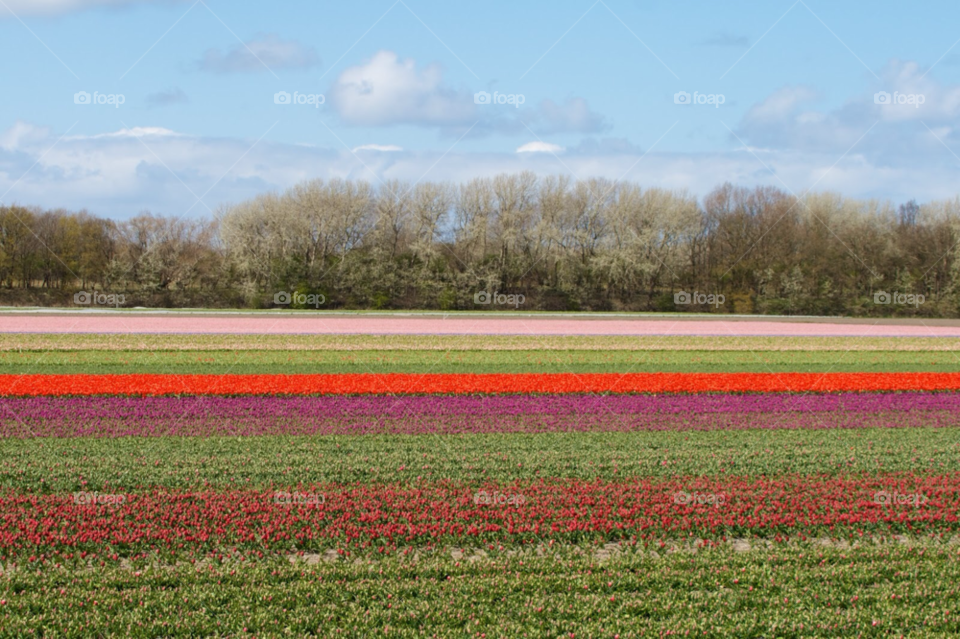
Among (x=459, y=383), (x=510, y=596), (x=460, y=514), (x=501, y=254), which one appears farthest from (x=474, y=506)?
(x=501, y=254)

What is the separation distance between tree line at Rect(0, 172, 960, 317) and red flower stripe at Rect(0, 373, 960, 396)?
40.3 metres

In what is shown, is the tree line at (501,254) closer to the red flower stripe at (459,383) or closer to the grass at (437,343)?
the grass at (437,343)

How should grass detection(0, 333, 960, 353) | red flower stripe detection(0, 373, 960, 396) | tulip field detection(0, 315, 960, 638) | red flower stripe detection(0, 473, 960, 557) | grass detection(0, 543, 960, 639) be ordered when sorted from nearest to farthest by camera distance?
grass detection(0, 543, 960, 639)
tulip field detection(0, 315, 960, 638)
red flower stripe detection(0, 473, 960, 557)
red flower stripe detection(0, 373, 960, 396)
grass detection(0, 333, 960, 353)

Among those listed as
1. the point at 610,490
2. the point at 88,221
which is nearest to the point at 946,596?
the point at 610,490

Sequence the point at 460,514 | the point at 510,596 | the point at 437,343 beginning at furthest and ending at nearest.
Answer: the point at 437,343 < the point at 460,514 < the point at 510,596

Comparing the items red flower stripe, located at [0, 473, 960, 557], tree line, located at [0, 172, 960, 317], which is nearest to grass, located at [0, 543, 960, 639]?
red flower stripe, located at [0, 473, 960, 557]

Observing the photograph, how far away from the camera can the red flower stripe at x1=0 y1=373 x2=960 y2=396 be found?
20891 millimetres

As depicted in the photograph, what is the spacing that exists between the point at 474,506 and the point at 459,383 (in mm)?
11540

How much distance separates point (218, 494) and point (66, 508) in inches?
77.5

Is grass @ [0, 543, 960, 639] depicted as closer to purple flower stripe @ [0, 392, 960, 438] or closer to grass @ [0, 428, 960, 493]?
grass @ [0, 428, 960, 493]

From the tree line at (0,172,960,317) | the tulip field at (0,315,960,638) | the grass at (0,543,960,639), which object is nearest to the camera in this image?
the grass at (0,543,960,639)

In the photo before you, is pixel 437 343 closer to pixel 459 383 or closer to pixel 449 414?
pixel 459 383

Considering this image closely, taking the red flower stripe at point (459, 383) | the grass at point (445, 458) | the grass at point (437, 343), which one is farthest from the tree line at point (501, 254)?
the grass at point (445, 458)

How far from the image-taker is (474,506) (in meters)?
11.3
